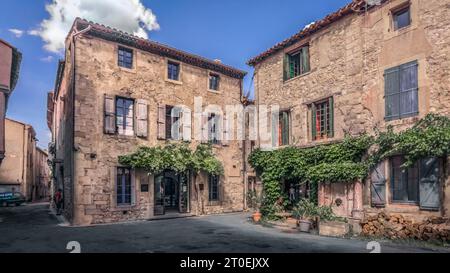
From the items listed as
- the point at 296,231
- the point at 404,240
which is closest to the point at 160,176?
the point at 296,231

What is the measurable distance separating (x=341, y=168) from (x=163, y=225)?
293 inches

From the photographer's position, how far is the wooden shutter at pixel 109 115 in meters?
14.3

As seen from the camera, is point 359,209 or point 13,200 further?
point 13,200

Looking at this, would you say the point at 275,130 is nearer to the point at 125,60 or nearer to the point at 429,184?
the point at 429,184

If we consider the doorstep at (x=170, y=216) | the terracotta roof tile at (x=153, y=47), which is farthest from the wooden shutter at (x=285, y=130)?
the doorstep at (x=170, y=216)

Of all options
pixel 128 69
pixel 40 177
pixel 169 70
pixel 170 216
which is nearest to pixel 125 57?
pixel 128 69

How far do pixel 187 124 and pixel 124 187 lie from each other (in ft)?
14.8

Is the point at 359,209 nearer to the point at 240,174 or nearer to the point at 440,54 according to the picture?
the point at 440,54

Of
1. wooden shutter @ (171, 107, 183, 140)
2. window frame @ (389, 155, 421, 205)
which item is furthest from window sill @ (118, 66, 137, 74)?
window frame @ (389, 155, 421, 205)

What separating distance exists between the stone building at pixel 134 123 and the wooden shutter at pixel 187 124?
52 millimetres

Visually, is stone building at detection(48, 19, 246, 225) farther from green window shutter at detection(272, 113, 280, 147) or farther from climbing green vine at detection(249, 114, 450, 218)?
green window shutter at detection(272, 113, 280, 147)

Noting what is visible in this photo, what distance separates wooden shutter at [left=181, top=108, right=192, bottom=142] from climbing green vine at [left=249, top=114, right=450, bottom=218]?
358 centimetres

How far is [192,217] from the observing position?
1638 centimetres

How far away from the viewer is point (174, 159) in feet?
51.3
